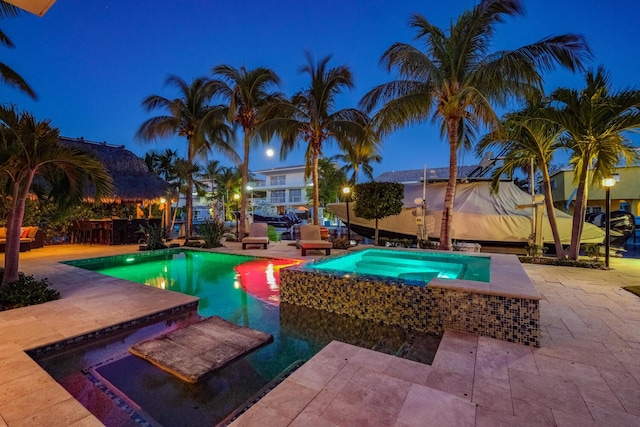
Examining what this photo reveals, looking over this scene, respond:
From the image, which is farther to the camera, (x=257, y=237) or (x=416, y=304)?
(x=257, y=237)

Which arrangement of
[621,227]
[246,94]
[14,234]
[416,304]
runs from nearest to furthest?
1. [416,304]
2. [14,234]
3. [246,94]
4. [621,227]

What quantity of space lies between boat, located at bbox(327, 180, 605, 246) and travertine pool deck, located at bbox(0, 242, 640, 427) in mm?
8263

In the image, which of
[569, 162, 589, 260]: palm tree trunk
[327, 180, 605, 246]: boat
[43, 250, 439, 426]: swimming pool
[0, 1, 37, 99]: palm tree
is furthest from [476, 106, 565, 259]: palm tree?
[0, 1, 37, 99]: palm tree

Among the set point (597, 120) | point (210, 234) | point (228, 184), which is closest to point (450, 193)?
point (597, 120)

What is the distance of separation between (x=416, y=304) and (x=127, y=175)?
50.5 ft

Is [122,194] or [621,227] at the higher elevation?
[122,194]

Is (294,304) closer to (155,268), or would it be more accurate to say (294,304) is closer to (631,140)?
(155,268)

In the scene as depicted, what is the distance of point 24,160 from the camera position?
433cm

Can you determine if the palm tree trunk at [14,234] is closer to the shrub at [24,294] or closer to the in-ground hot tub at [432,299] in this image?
the shrub at [24,294]

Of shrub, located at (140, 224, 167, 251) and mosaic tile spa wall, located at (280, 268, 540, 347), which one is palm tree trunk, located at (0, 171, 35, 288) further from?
shrub, located at (140, 224, 167, 251)

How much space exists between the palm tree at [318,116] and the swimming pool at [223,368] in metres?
6.64

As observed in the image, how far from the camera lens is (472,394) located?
7.25 feet

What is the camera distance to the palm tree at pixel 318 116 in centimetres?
1084

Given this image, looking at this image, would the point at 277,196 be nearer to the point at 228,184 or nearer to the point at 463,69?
the point at 228,184
